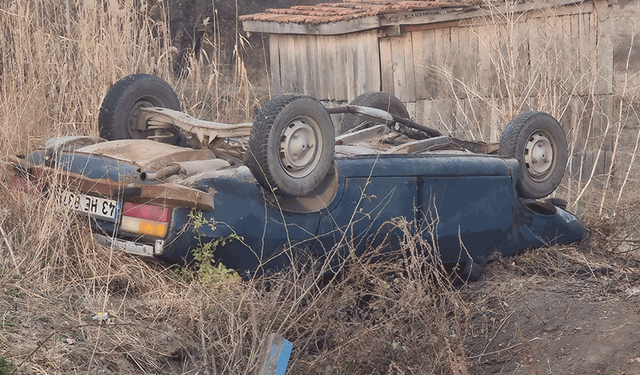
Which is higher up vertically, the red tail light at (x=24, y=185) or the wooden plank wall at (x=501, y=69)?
the wooden plank wall at (x=501, y=69)

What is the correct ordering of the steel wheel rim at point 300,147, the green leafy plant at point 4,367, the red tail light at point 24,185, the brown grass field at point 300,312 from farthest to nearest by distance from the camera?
the red tail light at point 24,185 → the steel wheel rim at point 300,147 → the brown grass field at point 300,312 → the green leafy plant at point 4,367

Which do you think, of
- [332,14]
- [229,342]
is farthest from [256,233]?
[332,14]

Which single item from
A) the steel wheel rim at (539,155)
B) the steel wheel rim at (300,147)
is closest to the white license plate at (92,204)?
the steel wheel rim at (300,147)

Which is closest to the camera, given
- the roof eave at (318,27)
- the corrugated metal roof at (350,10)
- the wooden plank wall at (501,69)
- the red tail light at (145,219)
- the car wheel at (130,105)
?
the red tail light at (145,219)

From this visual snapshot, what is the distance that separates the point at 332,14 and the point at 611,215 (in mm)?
7351

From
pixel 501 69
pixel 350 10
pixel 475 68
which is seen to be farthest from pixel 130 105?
pixel 350 10

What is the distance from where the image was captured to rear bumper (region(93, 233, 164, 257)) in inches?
151

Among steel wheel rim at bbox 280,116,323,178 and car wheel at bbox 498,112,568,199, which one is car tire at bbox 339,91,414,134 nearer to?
car wheel at bbox 498,112,568,199

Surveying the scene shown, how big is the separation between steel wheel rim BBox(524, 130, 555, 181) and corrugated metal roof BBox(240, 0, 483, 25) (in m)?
5.60

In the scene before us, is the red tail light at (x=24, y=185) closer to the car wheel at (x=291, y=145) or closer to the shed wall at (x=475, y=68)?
the car wheel at (x=291, y=145)

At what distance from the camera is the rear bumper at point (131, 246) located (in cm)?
385

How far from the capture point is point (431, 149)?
17.6ft

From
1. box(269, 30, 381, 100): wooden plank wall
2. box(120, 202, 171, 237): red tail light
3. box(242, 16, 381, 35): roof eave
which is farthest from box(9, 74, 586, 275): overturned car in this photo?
box(269, 30, 381, 100): wooden plank wall

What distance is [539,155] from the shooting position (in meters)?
5.22
